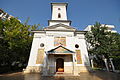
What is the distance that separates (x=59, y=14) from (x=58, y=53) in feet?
35.4

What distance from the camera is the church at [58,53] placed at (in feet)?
41.3

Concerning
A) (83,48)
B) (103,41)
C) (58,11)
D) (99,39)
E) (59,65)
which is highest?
(58,11)

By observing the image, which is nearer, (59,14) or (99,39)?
(99,39)

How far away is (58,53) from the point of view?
39.9ft

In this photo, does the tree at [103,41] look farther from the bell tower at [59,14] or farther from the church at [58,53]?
the bell tower at [59,14]

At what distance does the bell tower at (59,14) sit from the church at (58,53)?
10.2 ft

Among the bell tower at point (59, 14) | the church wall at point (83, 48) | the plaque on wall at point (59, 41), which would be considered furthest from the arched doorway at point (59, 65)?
the bell tower at point (59, 14)

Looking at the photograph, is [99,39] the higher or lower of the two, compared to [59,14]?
lower

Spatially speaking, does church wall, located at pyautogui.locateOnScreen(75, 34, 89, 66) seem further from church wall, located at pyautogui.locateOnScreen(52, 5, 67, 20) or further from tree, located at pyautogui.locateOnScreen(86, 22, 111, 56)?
church wall, located at pyautogui.locateOnScreen(52, 5, 67, 20)

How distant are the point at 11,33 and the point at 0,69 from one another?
6341mm

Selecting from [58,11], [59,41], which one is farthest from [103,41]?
[58,11]

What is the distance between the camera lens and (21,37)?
15.4 meters

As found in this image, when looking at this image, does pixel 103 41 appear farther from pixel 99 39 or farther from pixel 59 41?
pixel 59 41

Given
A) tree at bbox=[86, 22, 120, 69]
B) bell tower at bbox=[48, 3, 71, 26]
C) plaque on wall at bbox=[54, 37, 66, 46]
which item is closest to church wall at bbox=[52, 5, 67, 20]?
bell tower at bbox=[48, 3, 71, 26]
